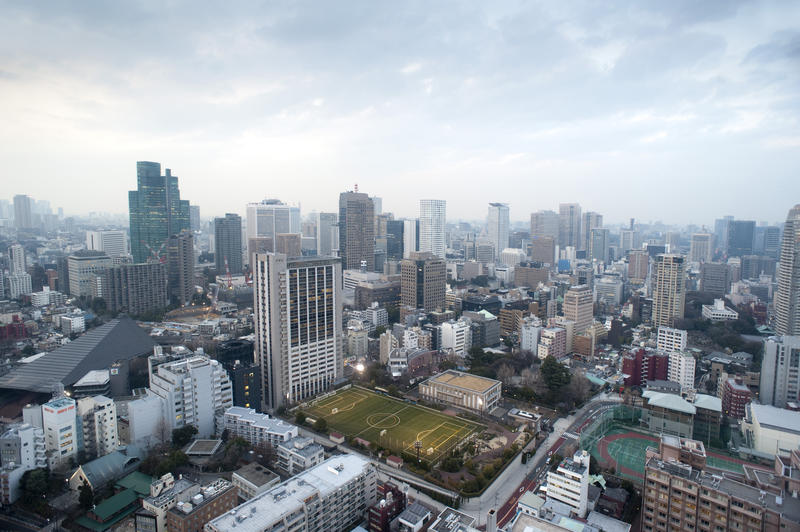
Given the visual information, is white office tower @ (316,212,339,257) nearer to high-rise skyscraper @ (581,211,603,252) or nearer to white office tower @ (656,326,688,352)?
high-rise skyscraper @ (581,211,603,252)

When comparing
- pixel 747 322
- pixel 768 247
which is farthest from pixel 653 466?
pixel 768 247

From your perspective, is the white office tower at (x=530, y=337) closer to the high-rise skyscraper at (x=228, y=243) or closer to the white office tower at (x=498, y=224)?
the high-rise skyscraper at (x=228, y=243)

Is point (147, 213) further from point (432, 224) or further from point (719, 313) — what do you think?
point (719, 313)

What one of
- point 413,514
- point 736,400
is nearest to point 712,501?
point 413,514

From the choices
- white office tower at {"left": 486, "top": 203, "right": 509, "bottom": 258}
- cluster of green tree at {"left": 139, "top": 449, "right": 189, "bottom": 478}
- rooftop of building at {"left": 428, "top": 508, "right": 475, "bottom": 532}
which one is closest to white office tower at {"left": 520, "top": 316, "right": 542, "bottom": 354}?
rooftop of building at {"left": 428, "top": 508, "right": 475, "bottom": 532}

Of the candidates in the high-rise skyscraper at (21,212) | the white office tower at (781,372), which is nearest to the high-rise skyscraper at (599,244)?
the white office tower at (781,372)

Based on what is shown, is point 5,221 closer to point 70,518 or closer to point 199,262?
point 199,262
